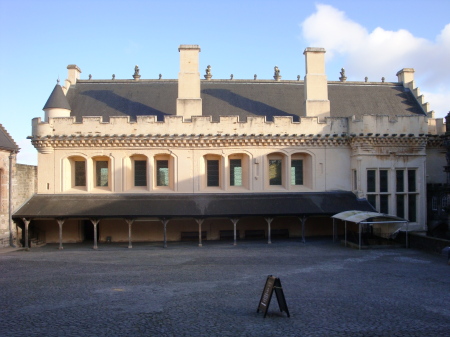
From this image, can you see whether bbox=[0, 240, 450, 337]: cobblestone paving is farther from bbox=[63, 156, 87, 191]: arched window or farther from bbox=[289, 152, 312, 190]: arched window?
bbox=[289, 152, 312, 190]: arched window

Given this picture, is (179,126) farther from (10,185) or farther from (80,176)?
(10,185)

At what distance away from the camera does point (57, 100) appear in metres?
27.3

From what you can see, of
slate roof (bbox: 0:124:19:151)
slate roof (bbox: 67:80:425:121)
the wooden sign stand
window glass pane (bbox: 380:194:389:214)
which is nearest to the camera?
the wooden sign stand

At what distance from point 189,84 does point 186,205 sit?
801cm

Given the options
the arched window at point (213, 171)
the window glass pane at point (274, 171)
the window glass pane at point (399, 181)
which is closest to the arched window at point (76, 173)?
the arched window at point (213, 171)

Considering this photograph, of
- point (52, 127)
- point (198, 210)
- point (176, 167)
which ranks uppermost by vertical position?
point (52, 127)

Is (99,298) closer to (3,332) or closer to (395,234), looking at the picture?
(3,332)

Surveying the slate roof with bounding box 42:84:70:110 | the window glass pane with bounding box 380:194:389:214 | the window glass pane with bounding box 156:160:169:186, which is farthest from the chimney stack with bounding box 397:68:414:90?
the slate roof with bounding box 42:84:70:110

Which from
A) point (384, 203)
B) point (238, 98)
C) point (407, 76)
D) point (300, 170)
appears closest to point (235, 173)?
point (300, 170)

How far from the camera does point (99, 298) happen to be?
12828mm

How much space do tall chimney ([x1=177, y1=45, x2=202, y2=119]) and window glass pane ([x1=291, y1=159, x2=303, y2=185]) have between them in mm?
6700

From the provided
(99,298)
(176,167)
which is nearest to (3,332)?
(99,298)

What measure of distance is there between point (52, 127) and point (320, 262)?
1748 centimetres

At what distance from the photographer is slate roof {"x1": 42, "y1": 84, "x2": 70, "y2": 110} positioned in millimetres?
27156
